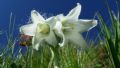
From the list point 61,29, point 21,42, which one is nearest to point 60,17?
point 61,29

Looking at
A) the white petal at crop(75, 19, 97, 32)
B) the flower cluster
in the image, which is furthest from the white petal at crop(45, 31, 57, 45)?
the white petal at crop(75, 19, 97, 32)

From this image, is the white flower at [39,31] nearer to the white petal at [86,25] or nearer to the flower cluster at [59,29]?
the flower cluster at [59,29]

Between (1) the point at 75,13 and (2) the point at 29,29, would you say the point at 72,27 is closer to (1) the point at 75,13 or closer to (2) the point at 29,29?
(1) the point at 75,13

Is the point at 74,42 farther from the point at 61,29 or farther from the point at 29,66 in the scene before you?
the point at 29,66

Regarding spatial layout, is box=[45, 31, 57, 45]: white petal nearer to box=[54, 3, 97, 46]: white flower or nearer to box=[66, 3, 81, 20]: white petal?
box=[54, 3, 97, 46]: white flower

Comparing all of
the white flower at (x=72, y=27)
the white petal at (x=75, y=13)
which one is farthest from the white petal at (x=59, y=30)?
the white petal at (x=75, y=13)

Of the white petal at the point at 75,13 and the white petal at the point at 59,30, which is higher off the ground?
the white petal at the point at 75,13

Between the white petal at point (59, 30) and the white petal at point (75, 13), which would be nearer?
the white petal at point (59, 30)
